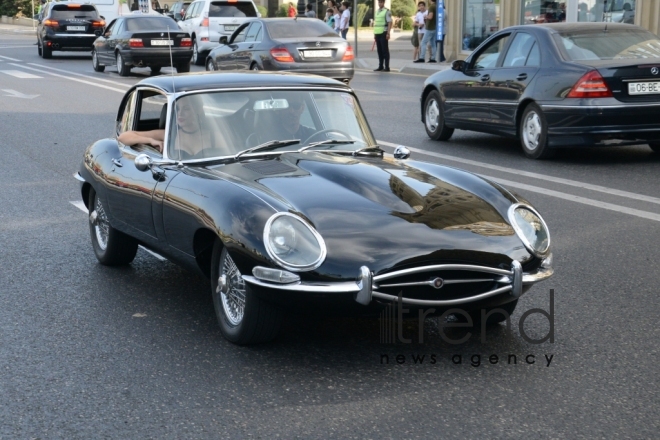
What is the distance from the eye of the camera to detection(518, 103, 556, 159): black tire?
12.0 metres

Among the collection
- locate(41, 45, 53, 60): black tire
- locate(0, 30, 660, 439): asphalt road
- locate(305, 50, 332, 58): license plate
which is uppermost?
locate(305, 50, 332, 58): license plate

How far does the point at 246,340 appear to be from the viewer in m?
5.18

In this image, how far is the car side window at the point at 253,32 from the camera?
21456 millimetres

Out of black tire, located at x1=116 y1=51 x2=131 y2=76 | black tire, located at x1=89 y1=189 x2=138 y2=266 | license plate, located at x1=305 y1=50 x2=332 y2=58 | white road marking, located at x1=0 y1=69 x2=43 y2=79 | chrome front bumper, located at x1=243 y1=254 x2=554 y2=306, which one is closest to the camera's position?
chrome front bumper, located at x1=243 y1=254 x2=554 y2=306

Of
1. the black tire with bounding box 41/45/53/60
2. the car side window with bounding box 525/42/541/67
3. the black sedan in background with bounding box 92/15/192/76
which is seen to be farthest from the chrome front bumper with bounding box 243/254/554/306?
the black tire with bounding box 41/45/53/60

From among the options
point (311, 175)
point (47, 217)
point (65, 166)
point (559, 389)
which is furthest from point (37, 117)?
point (559, 389)

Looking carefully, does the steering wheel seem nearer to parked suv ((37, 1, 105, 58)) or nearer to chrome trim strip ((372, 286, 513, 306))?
chrome trim strip ((372, 286, 513, 306))

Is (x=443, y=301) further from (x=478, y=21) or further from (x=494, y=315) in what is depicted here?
(x=478, y=21)

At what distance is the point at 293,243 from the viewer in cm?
489

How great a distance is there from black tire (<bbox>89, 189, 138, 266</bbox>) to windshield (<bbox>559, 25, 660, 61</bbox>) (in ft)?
21.5

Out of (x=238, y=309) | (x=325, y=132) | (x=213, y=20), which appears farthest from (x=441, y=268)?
(x=213, y=20)

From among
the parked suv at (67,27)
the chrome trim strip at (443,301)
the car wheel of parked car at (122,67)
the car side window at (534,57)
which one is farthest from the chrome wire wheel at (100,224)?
the parked suv at (67,27)

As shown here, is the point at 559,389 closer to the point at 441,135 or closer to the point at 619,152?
the point at 619,152

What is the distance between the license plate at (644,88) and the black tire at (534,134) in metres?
0.97
